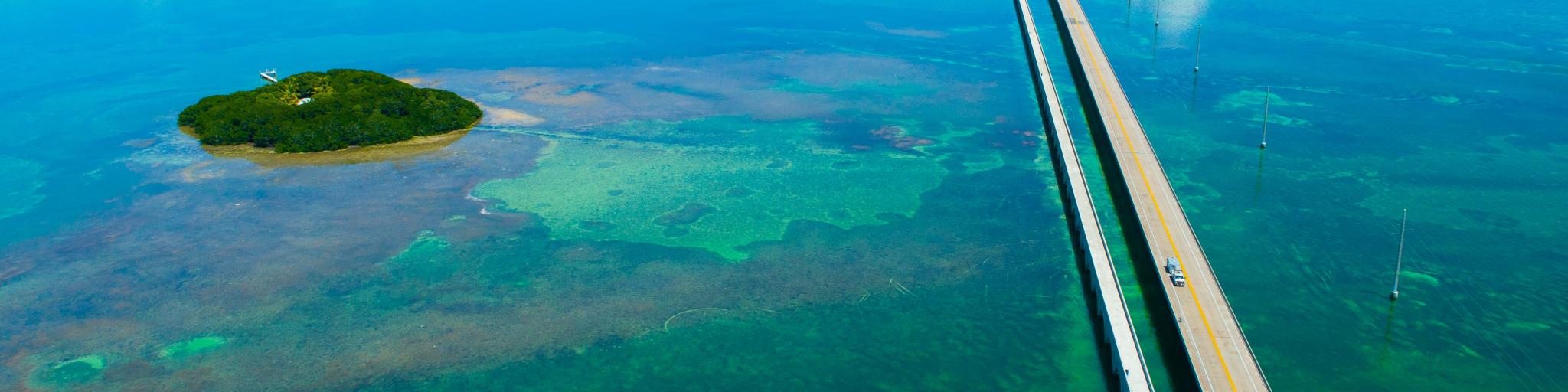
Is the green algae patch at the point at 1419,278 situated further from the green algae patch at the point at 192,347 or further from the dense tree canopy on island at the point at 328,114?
the dense tree canopy on island at the point at 328,114

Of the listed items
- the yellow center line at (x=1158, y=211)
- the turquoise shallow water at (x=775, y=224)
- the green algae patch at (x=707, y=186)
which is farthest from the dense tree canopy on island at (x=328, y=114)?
the yellow center line at (x=1158, y=211)

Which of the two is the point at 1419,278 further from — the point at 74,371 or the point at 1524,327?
the point at 74,371

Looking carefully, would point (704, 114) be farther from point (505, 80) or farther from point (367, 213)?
point (367, 213)

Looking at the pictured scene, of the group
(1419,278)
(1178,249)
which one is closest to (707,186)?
(1178,249)

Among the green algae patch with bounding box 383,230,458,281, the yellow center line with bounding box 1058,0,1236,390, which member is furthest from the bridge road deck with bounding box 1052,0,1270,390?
the green algae patch with bounding box 383,230,458,281

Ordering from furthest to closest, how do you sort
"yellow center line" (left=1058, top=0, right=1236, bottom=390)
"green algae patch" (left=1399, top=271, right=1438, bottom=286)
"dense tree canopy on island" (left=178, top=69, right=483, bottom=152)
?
"dense tree canopy on island" (left=178, top=69, right=483, bottom=152) < "green algae patch" (left=1399, top=271, right=1438, bottom=286) < "yellow center line" (left=1058, top=0, right=1236, bottom=390)

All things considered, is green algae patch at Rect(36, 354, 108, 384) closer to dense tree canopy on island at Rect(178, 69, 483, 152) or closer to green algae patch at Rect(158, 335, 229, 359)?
green algae patch at Rect(158, 335, 229, 359)
